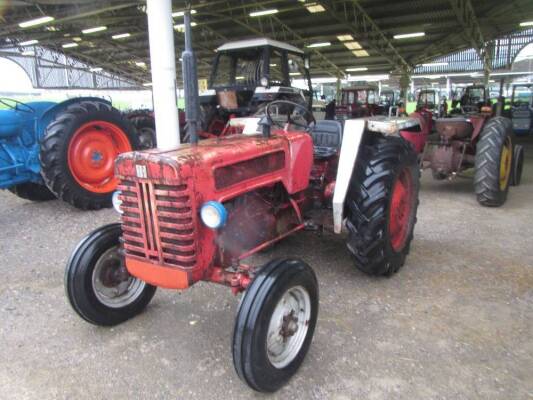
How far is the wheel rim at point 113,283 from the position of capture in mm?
2520

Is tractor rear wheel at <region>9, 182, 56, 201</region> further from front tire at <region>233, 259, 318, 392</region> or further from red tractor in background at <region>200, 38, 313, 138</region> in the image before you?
front tire at <region>233, 259, 318, 392</region>

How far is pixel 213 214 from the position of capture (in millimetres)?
1950

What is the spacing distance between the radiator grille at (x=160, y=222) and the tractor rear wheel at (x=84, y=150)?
2.50 meters

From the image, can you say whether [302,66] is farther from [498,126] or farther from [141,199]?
[141,199]

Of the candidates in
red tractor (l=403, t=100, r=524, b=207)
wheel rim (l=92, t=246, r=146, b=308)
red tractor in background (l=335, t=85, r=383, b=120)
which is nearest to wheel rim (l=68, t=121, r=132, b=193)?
wheel rim (l=92, t=246, r=146, b=308)

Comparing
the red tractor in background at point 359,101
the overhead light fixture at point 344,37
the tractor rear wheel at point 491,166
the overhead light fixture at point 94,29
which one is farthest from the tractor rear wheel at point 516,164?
the overhead light fixture at point 94,29

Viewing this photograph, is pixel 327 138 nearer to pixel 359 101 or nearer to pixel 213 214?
pixel 213 214

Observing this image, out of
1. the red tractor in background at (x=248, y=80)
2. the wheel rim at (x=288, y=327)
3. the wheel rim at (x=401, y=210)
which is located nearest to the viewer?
the wheel rim at (x=288, y=327)

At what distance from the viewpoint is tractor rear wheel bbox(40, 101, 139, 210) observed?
4.83 m

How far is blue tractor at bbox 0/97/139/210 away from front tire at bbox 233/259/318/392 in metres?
3.75

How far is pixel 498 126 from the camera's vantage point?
5336 mm

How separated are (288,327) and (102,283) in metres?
1.17

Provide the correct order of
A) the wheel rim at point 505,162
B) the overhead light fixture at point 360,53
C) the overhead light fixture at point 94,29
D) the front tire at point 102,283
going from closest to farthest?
the front tire at point 102,283, the wheel rim at point 505,162, the overhead light fixture at point 94,29, the overhead light fixture at point 360,53

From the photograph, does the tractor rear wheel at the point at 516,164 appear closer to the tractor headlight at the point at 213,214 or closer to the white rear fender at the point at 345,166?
the white rear fender at the point at 345,166
